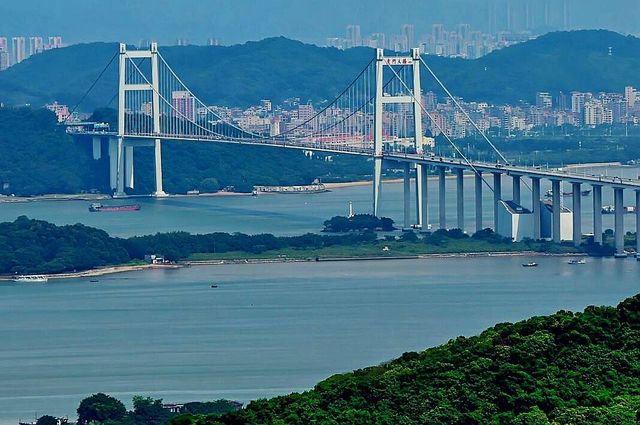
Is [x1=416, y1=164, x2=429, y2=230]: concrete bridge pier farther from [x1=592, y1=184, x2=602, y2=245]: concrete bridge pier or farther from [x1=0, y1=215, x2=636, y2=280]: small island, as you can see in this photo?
[x1=592, y1=184, x2=602, y2=245]: concrete bridge pier

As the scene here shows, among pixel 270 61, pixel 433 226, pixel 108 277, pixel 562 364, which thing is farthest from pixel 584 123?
pixel 562 364

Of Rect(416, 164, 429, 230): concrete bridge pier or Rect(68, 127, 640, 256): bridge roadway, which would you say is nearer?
Rect(68, 127, 640, 256): bridge roadway

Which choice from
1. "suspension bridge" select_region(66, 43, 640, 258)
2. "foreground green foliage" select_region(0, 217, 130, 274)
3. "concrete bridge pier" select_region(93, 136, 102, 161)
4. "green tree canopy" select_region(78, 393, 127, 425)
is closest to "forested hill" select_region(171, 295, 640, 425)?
"green tree canopy" select_region(78, 393, 127, 425)

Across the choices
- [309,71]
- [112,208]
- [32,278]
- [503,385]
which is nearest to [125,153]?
[112,208]

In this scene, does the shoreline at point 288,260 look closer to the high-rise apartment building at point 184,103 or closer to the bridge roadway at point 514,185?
the bridge roadway at point 514,185

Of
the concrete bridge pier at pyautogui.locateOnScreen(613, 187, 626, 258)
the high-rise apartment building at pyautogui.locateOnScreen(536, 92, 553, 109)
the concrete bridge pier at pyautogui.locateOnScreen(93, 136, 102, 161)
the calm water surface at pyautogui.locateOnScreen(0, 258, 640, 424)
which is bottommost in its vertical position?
the calm water surface at pyautogui.locateOnScreen(0, 258, 640, 424)
